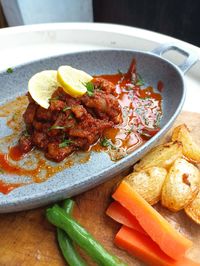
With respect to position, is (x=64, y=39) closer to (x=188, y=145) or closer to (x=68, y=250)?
(x=188, y=145)

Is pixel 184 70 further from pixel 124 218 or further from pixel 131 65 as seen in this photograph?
pixel 124 218

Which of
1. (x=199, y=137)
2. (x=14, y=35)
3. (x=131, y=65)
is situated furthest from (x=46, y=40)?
(x=199, y=137)

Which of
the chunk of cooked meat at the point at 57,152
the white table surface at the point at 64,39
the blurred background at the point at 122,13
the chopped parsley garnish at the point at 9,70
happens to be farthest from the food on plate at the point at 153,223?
the blurred background at the point at 122,13

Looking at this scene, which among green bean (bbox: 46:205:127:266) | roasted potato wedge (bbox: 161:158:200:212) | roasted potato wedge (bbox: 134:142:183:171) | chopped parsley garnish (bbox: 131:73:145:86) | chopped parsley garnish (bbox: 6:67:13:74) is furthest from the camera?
chopped parsley garnish (bbox: 131:73:145:86)

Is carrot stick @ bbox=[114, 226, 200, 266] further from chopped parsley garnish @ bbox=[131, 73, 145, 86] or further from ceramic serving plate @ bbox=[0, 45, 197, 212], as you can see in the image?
chopped parsley garnish @ bbox=[131, 73, 145, 86]

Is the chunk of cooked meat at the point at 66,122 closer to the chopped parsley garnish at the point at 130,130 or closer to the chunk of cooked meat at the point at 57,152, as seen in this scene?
the chunk of cooked meat at the point at 57,152

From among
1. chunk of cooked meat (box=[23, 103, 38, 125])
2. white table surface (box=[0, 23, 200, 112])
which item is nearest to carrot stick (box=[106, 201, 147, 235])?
chunk of cooked meat (box=[23, 103, 38, 125])

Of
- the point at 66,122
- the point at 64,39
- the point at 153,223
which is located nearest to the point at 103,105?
the point at 66,122
